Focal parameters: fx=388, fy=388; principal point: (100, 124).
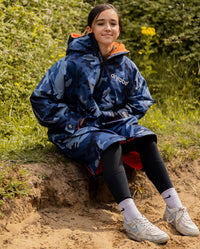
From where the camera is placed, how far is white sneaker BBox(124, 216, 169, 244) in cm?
257

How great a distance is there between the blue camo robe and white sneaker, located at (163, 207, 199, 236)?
600 mm

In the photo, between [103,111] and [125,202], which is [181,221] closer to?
[125,202]

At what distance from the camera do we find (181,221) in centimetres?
278

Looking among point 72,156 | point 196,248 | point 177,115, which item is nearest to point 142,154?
point 72,156

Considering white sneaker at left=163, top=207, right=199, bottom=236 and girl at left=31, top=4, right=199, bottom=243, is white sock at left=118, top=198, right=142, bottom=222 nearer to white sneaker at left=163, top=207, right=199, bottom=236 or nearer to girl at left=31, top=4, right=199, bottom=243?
girl at left=31, top=4, right=199, bottom=243

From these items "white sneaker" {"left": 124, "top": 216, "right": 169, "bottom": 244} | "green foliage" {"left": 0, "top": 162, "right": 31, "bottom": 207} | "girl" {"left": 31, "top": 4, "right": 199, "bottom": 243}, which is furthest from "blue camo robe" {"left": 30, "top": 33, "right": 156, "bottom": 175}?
"white sneaker" {"left": 124, "top": 216, "right": 169, "bottom": 244}

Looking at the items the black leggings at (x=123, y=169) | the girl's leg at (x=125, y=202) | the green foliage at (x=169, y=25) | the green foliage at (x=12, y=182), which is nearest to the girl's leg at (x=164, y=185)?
the black leggings at (x=123, y=169)

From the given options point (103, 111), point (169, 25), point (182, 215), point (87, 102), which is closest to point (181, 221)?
point (182, 215)

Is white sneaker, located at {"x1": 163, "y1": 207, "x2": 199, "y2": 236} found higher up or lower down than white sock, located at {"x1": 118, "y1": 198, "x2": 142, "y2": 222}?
lower down

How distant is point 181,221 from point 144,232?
0.34 m

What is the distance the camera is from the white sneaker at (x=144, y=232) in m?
2.57

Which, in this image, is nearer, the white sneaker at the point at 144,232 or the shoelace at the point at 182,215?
the white sneaker at the point at 144,232

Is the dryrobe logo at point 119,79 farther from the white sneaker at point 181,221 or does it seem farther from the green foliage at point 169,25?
the green foliage at point 169,25

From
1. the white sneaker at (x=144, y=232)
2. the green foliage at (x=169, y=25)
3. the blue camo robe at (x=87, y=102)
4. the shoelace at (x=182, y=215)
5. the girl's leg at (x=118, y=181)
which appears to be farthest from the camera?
the green foliage at (x=169, y=25)
